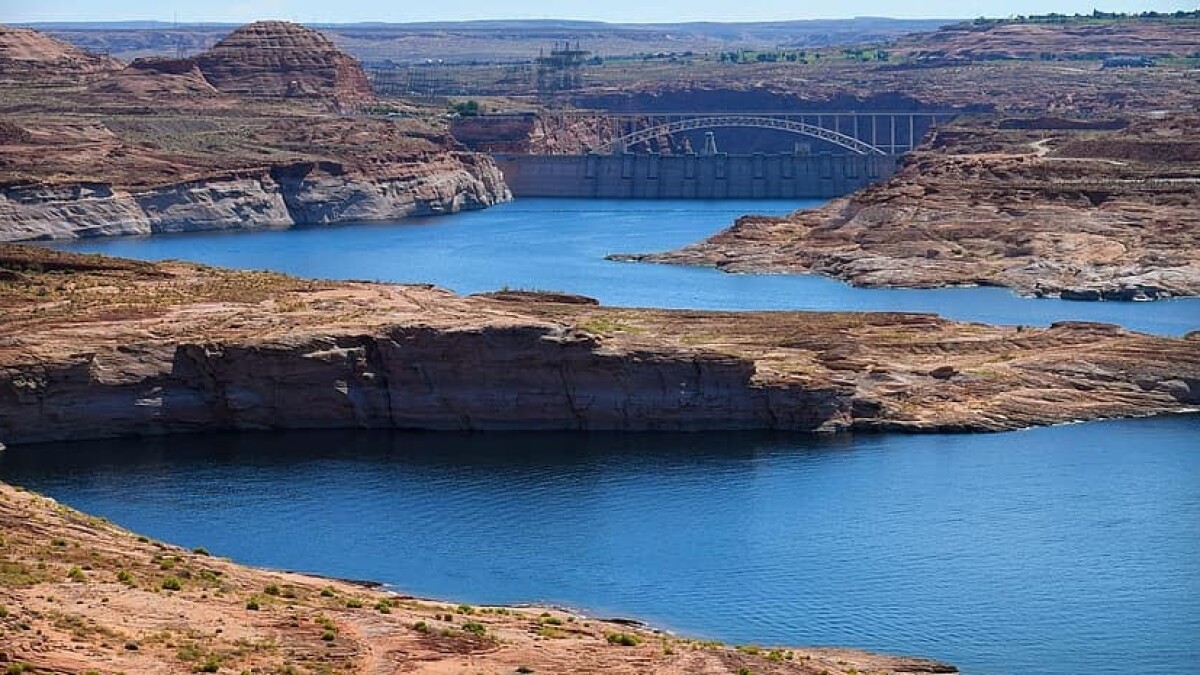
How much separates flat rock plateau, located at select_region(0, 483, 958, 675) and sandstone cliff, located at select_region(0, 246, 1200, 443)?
17496 mm

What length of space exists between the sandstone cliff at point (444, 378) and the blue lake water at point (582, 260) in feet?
58.2

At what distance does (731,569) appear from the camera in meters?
46.6

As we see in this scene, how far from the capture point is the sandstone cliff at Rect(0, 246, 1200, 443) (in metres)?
58.9

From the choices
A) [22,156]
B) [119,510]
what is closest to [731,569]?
[119,510]

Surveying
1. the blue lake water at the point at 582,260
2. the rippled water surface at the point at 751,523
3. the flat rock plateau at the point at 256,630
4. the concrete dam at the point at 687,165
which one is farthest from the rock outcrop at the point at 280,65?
the flat rock plateau at the point at 256,630

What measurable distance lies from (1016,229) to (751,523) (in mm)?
55637

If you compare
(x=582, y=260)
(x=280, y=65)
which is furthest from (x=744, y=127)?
(x=582, y=260)

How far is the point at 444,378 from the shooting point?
2379 inches

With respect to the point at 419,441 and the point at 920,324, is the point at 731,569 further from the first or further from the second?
the point at 920,324

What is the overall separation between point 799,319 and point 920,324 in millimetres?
3170

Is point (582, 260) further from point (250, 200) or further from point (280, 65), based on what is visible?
point (280, 65)

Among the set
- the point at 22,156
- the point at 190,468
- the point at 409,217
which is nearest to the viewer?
the point at 190,468

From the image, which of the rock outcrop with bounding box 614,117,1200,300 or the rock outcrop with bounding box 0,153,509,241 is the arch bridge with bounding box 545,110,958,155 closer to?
the rock outcrop with bounding box 0,153,509,241

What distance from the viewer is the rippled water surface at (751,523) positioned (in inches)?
1683
